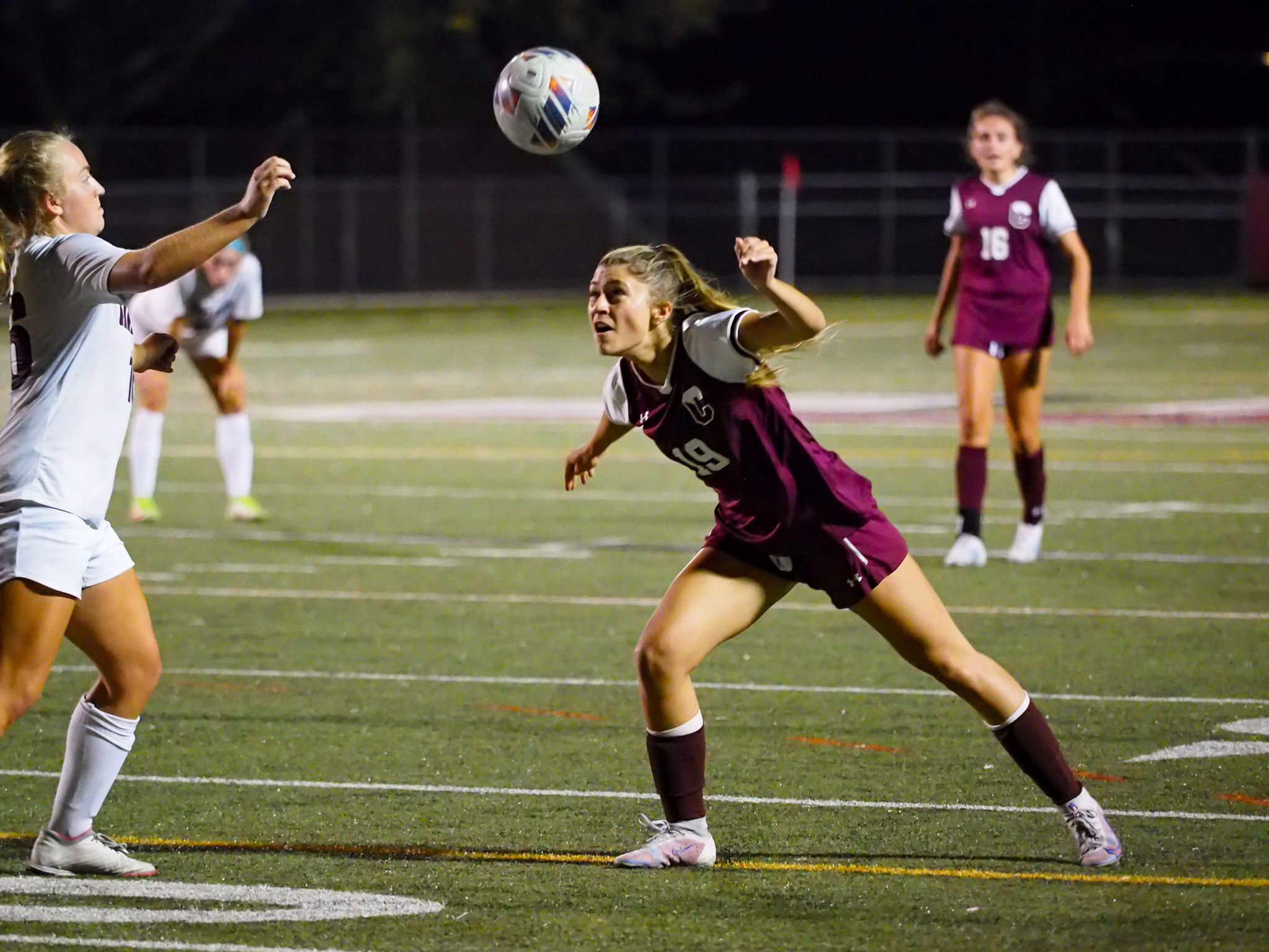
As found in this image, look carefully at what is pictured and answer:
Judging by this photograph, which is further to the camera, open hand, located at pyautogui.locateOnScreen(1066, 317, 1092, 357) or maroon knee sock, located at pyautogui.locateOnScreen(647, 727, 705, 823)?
open hand, located at pyautogui.locateOnScreen(1066, 317, 1092, 357)

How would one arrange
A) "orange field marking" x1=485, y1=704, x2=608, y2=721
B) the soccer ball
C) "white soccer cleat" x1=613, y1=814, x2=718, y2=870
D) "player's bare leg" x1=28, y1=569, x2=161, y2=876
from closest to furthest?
"player's bare leg" x1=28, y1=569, x2=161, y2=876
"white soccer cleat" x1=613, y1=814, x2=718, y2=870
the soccer ball
"orange field marking" x1=485, y1=704, x2=608, y2=721

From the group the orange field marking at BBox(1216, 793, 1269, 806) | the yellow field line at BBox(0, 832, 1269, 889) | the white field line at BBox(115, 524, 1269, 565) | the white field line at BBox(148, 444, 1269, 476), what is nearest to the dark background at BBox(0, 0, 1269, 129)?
the white field line at BBox(148, 444, 1269, 476)

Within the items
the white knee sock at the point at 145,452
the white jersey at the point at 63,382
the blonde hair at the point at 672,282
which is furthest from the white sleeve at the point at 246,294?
the white jersey at the point at 63,382

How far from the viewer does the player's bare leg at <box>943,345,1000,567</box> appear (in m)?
11.1

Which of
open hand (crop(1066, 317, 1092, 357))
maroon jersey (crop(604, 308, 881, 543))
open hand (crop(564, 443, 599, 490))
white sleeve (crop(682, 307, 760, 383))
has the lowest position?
open hand (crop(1066, 317, 1092, 357))

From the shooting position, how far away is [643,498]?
14.4m

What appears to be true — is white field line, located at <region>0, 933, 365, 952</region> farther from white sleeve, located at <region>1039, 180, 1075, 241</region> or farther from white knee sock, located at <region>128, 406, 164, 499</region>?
white knee sock, located at <region>128, 406, 164, 499</region>

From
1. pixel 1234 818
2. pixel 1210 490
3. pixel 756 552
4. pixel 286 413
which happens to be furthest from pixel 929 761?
pixel 286 413

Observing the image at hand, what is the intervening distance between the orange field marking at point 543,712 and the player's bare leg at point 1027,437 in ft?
13.2

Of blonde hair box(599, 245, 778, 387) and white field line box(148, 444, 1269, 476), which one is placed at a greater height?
blonde hair box(599, 245, 778, 387)

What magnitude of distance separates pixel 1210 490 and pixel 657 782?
9.31 meters

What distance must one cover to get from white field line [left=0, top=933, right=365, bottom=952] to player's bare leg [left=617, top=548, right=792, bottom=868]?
109 centimetres

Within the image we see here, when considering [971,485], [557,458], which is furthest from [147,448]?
[971,485]

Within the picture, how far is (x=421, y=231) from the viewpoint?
146 feet
